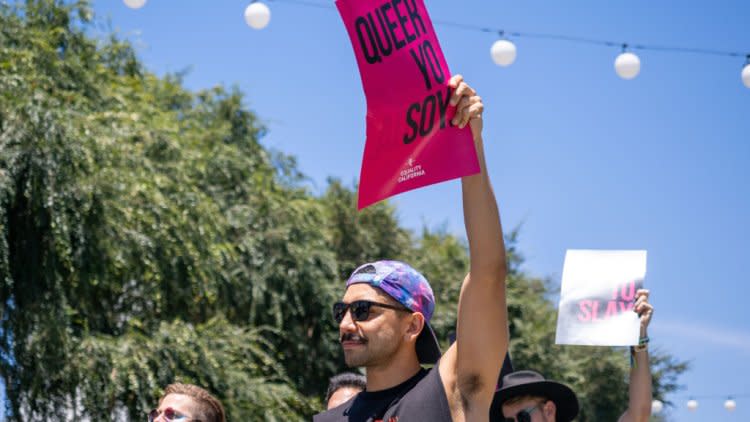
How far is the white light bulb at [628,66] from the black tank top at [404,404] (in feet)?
26.2

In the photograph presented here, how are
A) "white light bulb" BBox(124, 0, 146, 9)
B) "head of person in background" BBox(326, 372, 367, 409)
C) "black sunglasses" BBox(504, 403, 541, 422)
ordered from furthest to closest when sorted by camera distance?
"white light bulb" BBox(124, 0, 146, 9) < "head of person in background" BBox(326, 372, 367, 409) < "black sunglasses" BBox(504, 403, 541, 422)

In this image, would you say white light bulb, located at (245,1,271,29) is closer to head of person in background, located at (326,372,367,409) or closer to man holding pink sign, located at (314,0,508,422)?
head of person in background, located at (326,372,367,409)

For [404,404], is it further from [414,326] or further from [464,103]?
[464,103]

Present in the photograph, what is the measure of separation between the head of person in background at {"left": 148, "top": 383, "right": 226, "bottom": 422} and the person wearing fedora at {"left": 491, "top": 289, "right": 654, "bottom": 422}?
1.25m

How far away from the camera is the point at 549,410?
497 centimetres

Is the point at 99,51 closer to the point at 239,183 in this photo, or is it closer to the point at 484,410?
the point at 239,183

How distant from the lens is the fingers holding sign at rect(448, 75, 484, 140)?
3133 mm

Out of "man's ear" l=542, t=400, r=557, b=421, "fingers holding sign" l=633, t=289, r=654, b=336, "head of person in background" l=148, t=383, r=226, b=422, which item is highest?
"fingers holding sign" l=633, t=289, r=654, b=336

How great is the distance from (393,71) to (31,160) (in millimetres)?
8721

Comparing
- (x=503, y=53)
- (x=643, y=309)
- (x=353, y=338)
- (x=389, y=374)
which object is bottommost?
(x=389, y=374)

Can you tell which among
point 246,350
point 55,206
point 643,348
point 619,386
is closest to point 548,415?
point 643,348

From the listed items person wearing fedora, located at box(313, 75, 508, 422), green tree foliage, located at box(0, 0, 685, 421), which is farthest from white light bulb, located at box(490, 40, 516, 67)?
person wearing fedora, located at box(313, 75, 508, 422)

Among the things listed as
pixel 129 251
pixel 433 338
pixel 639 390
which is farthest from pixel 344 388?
pixel 129 251

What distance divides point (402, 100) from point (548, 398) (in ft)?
6.96
